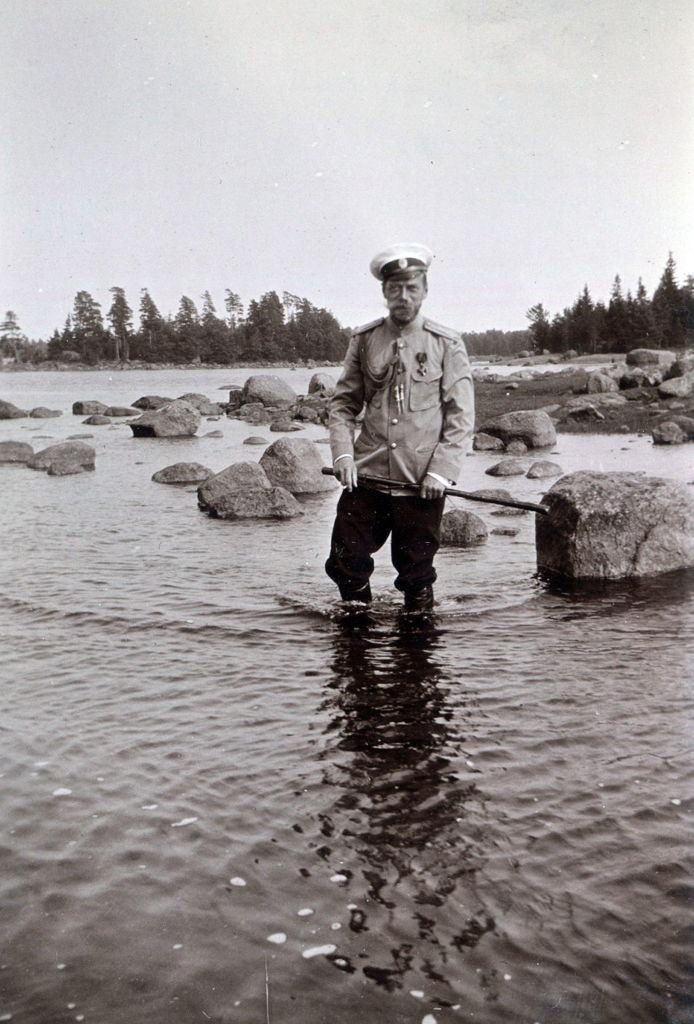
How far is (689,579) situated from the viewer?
23.9ft

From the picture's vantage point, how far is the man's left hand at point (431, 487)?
543cm

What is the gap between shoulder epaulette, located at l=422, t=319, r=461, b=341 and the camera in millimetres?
5494

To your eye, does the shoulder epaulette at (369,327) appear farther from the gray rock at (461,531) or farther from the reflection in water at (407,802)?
the gray rock at (461,531)

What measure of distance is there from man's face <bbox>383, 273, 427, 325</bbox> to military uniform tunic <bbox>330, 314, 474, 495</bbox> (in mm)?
101

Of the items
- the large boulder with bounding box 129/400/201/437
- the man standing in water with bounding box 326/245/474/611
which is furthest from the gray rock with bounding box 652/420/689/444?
the man standing in water with bounding box 326/245/474/611

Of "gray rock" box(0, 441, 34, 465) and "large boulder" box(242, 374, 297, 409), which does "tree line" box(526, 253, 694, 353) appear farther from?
"gray rock" box(0, 441, 34, 465)

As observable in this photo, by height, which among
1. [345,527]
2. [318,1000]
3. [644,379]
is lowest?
[318,1000]

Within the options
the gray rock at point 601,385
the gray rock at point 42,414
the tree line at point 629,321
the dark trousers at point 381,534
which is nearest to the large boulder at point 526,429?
the dark trousers at point 381,534

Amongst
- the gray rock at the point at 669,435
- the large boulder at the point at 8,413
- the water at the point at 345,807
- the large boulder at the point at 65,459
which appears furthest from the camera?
the large boulder at the point at 8,413

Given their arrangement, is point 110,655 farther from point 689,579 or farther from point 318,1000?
point 689,579

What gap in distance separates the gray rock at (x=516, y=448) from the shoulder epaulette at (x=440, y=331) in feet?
42.8

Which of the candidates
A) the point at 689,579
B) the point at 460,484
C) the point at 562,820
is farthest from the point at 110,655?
the point at 460,484

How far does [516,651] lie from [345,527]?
145cm

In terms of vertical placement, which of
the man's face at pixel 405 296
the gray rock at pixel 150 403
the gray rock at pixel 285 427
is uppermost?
the gray rock at pixel 150 403
